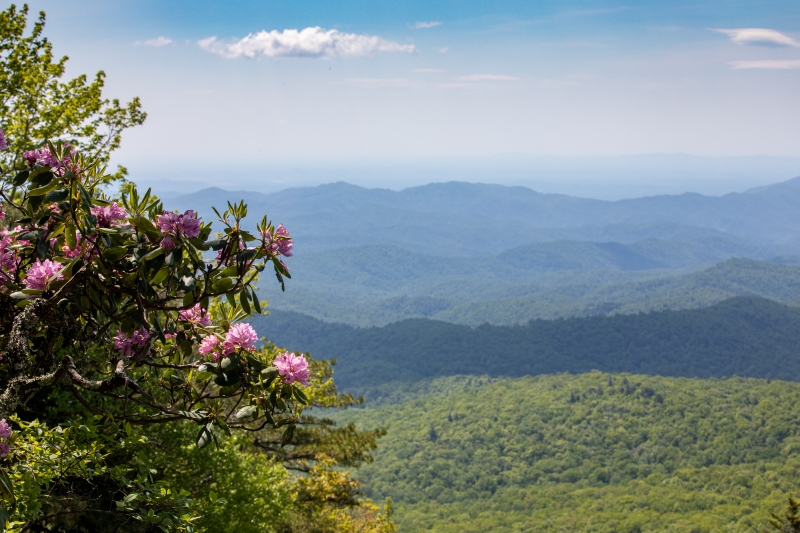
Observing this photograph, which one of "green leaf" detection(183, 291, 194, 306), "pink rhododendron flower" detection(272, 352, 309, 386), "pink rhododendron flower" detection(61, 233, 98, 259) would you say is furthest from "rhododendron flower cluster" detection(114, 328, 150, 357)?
"pink rhododendron flower" detection(272, 352, 309, 386)

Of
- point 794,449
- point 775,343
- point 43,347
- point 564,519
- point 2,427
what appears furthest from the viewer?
point 775,343

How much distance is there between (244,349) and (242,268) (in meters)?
0.43

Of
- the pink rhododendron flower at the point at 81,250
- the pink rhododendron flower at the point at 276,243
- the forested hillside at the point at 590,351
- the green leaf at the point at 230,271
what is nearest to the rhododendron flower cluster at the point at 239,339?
the green leaf at the point at 230,271

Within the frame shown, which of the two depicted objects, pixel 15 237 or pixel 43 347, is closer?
pixel 15 237

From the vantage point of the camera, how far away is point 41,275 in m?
3.31

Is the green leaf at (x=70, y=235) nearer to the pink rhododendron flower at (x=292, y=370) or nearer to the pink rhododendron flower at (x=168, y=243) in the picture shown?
the pink rhododendron flower at (x=168, y=243)

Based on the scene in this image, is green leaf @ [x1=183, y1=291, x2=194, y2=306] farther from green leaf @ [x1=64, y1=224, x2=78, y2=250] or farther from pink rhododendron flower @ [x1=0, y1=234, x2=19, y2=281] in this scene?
pink rhododendron flower @ [x1=0, y1=234, x2=19, y2=281]

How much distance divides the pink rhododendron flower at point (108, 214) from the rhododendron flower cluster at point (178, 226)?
1.30ft

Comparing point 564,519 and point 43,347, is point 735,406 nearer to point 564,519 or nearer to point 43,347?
point 564,519

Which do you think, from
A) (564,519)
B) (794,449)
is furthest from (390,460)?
(794,449)

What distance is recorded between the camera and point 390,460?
87125 millimetres

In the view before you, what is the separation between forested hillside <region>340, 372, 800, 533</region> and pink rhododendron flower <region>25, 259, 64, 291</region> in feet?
183

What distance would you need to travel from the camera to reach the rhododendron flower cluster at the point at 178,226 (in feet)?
10.5

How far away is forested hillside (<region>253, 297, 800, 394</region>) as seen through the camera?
181250mm
